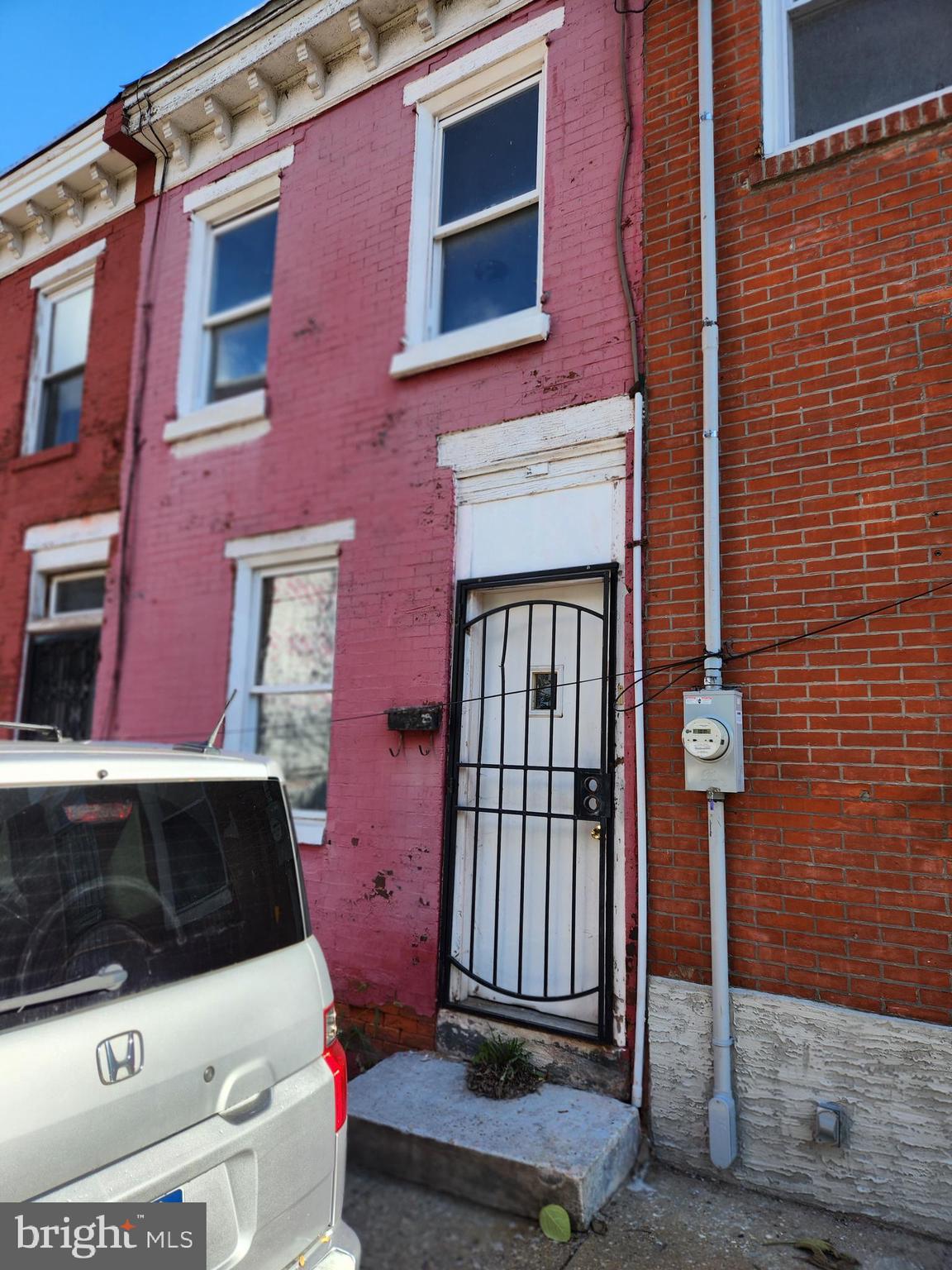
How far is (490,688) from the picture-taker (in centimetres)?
510

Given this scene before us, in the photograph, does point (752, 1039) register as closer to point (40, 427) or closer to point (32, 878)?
point (32, 878)

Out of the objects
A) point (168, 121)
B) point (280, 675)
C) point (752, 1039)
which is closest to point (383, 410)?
point (280, 675)

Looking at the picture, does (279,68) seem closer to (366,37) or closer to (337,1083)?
(366,37)

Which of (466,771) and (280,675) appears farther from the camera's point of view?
(280,675)

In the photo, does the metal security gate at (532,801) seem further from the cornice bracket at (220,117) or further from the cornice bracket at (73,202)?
the cornice bracket at (73,202)

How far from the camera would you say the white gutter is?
4.10 m

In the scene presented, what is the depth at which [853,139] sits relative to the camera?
4152mm

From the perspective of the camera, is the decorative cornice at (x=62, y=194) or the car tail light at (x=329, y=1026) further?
the decorative cornice at (x=62, y=194)

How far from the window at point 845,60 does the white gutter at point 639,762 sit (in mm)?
1688

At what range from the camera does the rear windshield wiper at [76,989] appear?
1815 mm

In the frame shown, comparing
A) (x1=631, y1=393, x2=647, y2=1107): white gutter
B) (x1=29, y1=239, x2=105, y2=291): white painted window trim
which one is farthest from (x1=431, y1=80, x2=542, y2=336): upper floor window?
(x1=29, y1=239, x2=105, y2=291): white painted window trim

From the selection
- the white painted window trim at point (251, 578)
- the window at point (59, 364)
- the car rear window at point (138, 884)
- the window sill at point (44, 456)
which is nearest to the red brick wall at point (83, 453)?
the window sill at point (44, 456)

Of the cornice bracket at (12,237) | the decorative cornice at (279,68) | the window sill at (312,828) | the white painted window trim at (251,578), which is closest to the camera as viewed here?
the window sill at (312,828)

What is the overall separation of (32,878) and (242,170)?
22.1 feet
